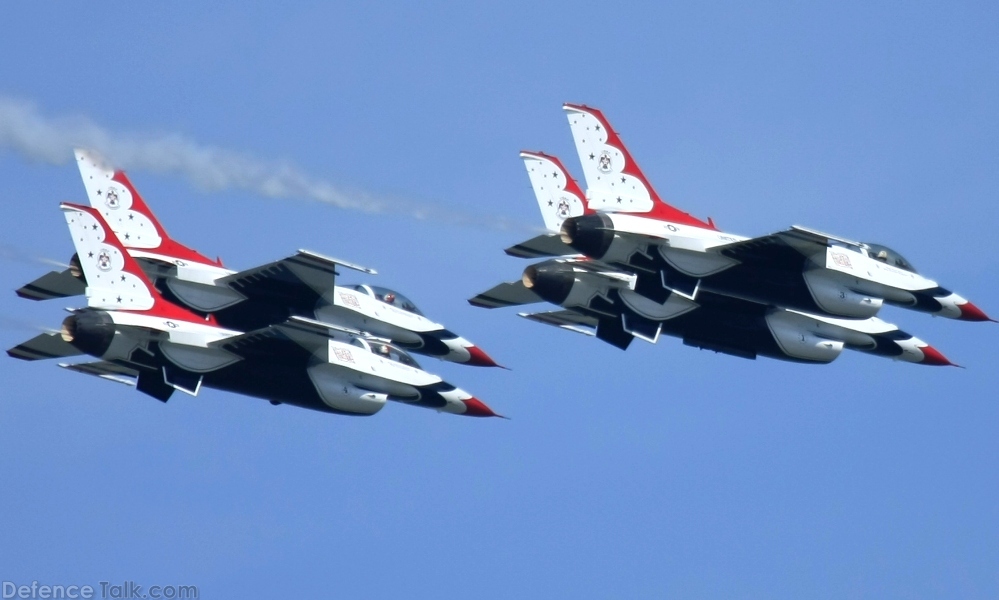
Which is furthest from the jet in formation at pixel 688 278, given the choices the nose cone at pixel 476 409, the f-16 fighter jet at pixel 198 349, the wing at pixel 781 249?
the f-16 fighter jet at pixel 198 349

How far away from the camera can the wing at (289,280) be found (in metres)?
65.9

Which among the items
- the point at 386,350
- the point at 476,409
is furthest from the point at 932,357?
the point at 386,350

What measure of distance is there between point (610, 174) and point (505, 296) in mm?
6137

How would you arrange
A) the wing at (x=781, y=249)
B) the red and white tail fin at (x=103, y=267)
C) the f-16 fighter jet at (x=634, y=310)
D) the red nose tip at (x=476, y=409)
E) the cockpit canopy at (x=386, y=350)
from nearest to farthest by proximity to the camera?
the red and white tail fin at (x=103, y=267)
the wing at (x=781, y=249)
the cockpit canopy at (x=386, y=350)
the f-16 fighter jet at (x=634, y=310)
the red nose tip at (x=476, y=409)

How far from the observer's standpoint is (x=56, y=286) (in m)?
71.2

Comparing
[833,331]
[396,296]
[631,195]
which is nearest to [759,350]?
[833,331]

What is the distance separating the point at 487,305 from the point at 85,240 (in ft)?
45.7

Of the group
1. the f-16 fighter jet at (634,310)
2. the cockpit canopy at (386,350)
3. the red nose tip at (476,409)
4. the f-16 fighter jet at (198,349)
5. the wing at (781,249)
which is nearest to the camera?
the f-16 fighter jet at (198,349)

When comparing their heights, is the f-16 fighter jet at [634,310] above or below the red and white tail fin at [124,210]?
below

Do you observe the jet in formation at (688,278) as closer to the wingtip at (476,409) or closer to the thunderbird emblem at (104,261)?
the wingtip at (476,409)

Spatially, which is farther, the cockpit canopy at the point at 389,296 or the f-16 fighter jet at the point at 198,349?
the cockpit canopy at the point at 389,296

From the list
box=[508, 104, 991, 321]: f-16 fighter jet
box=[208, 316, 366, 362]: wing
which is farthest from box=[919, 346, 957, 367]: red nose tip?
box=[208, 316, 366, 362]: wing

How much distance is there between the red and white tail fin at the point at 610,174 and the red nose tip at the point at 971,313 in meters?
8.51

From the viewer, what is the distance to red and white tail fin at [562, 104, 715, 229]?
67.0m
